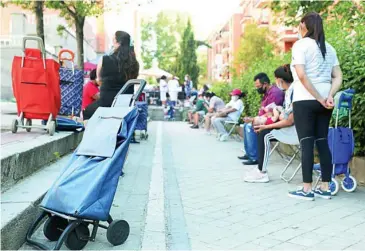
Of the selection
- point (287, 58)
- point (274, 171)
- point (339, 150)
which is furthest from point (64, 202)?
point (287, 58)

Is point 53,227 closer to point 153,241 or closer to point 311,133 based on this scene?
point 153,241

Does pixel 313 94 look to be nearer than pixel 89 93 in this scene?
Yes

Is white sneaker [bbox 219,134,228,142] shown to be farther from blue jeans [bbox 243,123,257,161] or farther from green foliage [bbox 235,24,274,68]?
green foliage [bbox 235,24,274,68]

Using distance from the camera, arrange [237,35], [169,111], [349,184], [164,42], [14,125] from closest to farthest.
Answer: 1. [349,184]
2. [14,125]
3. [169,111]
4. [237,35]
5. [164,42]

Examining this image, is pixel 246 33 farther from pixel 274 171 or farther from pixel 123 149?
pixel 123 149

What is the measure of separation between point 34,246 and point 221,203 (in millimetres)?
2235

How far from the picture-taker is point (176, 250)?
3666 mm

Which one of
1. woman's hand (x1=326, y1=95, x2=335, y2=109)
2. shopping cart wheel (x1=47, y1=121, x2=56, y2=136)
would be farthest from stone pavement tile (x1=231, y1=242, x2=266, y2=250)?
shopping cart wheel (x1=47, y1=121, x2=56, y2=136)

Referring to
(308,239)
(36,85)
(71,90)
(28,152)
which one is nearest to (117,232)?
(308,239)

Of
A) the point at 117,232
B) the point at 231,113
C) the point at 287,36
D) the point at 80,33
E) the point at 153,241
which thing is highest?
the point at 287,36

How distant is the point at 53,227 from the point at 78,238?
281mm

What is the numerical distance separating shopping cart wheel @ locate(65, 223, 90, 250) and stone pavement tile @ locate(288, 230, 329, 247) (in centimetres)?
164

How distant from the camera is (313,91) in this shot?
196 inches

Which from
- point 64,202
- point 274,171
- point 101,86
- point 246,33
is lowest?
point 274,171
